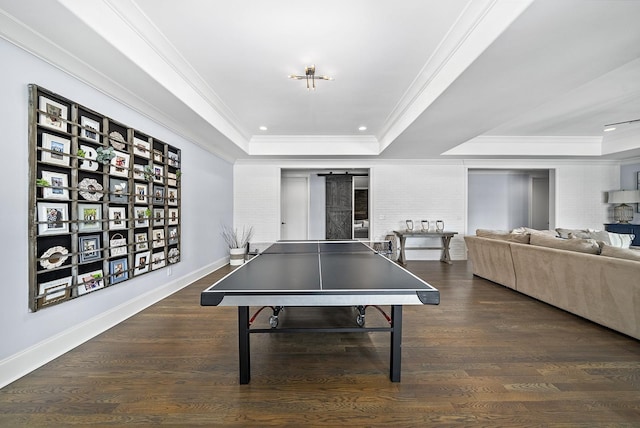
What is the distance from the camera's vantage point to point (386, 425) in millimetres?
1460

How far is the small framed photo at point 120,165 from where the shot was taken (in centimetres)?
271

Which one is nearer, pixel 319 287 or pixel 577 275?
pixel 319 287

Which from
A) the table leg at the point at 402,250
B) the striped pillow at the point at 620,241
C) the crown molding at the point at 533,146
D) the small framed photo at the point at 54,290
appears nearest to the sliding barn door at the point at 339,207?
the table leg at the point at 402,250

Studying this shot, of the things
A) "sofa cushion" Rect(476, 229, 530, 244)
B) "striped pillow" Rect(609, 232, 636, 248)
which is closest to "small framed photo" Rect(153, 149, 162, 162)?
"sofa cushion" Rect(476, 229, 530, 244)

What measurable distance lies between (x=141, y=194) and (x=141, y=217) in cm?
27

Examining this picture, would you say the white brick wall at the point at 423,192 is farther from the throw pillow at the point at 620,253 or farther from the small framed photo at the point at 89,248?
the small framed photo at the point at 89,248

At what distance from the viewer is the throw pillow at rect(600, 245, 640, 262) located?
2.45 m

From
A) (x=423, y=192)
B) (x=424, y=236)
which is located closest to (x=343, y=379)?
(x=424, y=236)

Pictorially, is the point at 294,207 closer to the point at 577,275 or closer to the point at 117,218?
the point at 117,218

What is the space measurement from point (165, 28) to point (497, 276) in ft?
16.9

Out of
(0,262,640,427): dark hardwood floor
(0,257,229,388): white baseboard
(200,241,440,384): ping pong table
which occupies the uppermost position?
(200,241,440,384): ping pong table

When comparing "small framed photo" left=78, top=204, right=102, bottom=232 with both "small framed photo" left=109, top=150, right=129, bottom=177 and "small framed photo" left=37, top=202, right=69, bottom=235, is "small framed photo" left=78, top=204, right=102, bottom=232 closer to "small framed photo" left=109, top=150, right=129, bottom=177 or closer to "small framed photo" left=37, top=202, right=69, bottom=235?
"small framed photo" left=37, top=202, right=69, bottom=235

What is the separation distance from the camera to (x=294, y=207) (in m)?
7.75

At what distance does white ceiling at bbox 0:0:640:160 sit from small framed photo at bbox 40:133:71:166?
61 centimetres
